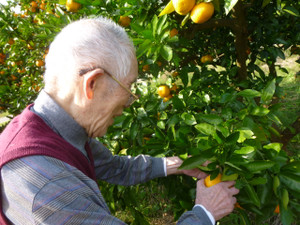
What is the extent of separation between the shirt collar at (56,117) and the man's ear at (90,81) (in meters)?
0.12

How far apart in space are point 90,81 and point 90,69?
0.04m

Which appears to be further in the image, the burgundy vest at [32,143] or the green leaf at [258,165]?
the green leaf at [258,165]

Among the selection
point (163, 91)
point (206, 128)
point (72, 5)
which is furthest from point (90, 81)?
point (163, 91)

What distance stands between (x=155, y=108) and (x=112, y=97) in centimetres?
63

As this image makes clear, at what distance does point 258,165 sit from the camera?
94 centimetres

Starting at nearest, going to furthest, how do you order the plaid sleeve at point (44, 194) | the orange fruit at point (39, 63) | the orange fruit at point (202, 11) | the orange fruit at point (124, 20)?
the plaid sleeve at point (44, 194)
the orange fruit at point (202, 11)
the orange fruit at point (124, 20)
the orange fruit at point (39, 63)

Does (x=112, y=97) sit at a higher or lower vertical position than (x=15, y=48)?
higher

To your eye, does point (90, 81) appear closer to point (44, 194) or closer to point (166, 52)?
point (44, 194)

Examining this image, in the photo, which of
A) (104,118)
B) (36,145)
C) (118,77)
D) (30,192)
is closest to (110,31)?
(118,77)

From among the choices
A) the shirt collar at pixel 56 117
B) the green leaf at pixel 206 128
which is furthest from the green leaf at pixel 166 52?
the shirt collar at pixel 56 117

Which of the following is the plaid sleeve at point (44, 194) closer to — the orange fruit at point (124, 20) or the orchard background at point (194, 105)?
the orchard background at point (194, 105)

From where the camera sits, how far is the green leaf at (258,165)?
0.93 meters

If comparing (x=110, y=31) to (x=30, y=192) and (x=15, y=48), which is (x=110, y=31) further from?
(x=15, y=48)

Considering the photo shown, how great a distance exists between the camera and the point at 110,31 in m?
0.96
